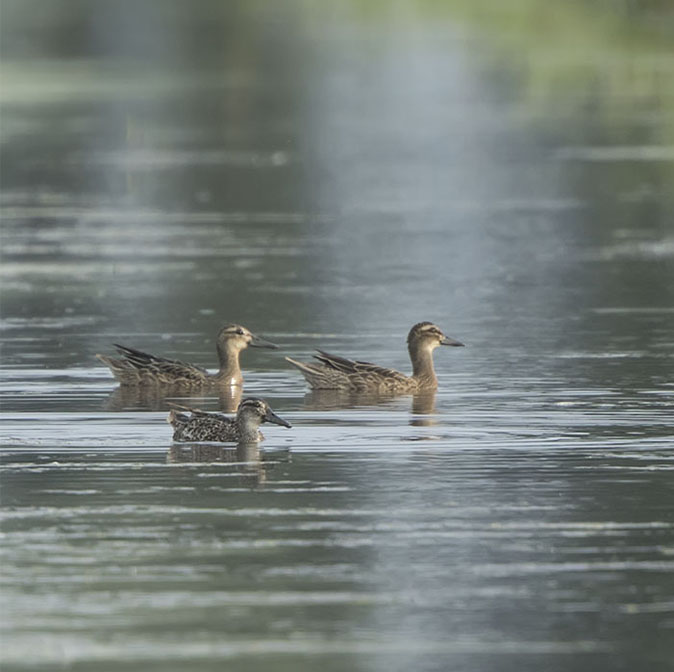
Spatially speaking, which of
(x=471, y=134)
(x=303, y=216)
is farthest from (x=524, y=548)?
(x=471, y=134)

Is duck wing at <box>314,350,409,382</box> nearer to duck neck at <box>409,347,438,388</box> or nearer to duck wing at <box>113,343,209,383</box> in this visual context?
duck neck at <box>409,347,438,388</box>

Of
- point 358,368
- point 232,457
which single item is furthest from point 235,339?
point 232,457

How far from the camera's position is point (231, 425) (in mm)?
14742

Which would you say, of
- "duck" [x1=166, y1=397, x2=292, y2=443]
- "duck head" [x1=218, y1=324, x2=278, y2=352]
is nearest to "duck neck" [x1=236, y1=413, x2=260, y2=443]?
"duck" [x1=166, y1=397, x2=292, y2=443]

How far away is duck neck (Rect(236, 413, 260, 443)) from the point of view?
1456 cm

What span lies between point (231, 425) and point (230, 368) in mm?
3228

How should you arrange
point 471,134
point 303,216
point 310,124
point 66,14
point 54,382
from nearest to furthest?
1. point 54,382
2. point 303,216
3. point 471,134
4. point 310,124
5. point 66,14

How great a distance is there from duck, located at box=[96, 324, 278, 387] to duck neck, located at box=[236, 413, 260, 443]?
9.79ft

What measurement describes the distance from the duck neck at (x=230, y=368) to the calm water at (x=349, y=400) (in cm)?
26

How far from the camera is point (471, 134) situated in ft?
143

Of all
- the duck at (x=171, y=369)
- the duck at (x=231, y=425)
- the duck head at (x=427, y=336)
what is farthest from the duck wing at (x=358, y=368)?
the duck at (x=231, y=425)

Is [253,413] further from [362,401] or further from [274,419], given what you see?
[362,401]

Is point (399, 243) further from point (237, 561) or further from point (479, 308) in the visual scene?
point (237, 561)

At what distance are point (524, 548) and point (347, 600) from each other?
129cm
